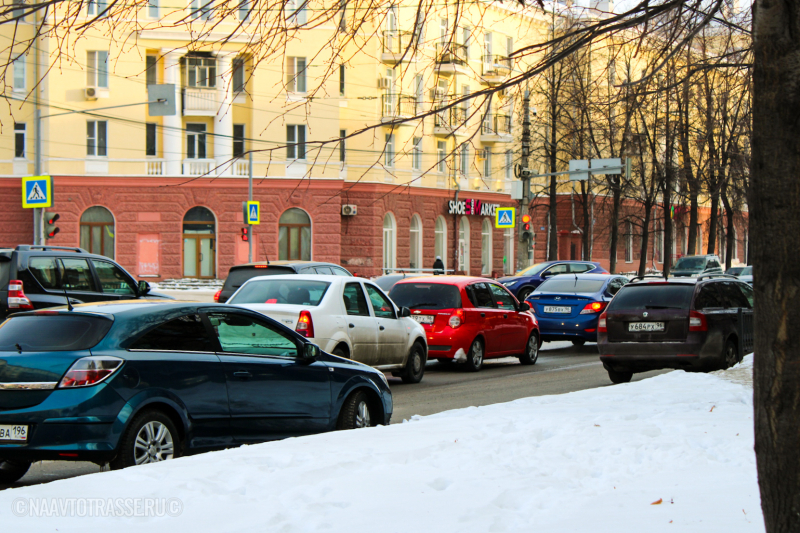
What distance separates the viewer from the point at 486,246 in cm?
5459

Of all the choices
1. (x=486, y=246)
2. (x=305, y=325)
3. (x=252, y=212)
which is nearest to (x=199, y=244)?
(x=252, y=212)

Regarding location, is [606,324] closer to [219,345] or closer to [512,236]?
[219,345]

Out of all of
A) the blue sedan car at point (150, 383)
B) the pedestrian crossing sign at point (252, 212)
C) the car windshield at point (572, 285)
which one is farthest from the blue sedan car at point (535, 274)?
the blue sedan car at point (150, 383)

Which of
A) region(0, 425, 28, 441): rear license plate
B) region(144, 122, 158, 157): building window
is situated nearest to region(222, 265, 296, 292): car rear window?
region(0, 425, 28, 441): rear license plate

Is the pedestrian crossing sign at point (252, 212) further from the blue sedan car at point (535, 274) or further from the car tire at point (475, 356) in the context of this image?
the car tire at point (475, 356)

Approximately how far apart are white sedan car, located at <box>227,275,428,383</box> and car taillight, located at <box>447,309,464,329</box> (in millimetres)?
1700

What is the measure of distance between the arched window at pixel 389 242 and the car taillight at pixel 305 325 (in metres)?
35.6

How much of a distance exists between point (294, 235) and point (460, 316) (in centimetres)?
2913

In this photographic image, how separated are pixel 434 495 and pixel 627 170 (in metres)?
26.8

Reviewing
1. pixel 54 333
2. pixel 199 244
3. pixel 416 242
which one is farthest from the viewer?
pixel 416 242

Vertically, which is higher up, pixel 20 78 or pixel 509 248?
pixel 20 78

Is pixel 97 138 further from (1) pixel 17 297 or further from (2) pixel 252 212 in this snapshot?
(1) pixel 17 297

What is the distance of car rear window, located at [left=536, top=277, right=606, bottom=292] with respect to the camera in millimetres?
20484

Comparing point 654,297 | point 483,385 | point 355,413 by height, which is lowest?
point 483,385
